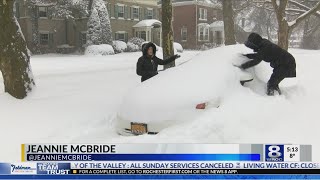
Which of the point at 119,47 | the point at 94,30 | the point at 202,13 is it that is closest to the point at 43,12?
the point at 94,30

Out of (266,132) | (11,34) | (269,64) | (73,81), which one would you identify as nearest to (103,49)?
(73,81)

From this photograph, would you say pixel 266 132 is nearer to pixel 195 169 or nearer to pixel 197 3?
pixel 195 169

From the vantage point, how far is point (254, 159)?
14.6 feet

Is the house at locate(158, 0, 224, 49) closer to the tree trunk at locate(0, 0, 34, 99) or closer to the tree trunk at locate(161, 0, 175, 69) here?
the tree trunk at locate(161, 0, 175, 69)

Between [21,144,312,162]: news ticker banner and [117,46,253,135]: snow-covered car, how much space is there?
1312 millimetres

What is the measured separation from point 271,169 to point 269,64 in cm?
432

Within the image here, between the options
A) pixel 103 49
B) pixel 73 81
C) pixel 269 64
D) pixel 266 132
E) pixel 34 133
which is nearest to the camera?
pixel 266 132

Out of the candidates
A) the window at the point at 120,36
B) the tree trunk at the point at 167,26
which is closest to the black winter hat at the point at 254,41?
the tree trunk at the point at 167,26

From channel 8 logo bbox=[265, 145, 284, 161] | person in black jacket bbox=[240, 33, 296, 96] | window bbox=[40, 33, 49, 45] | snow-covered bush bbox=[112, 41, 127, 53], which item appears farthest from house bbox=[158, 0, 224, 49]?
channel 8 logo bbox=[265, 145, 284, 161]

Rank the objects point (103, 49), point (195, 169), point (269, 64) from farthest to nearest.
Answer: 1. point (103, 49)
2. point (269, 64)
3. point (195, 169)

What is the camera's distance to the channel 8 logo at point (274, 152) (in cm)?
446

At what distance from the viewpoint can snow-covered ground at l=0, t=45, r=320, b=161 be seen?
5781mm

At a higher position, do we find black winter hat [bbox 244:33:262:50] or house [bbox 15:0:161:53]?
house [bbox 15:0:161:53]

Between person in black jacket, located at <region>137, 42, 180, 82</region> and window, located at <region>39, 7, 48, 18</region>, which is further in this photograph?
window, located at <region>39, 7, 48, 18</region>
